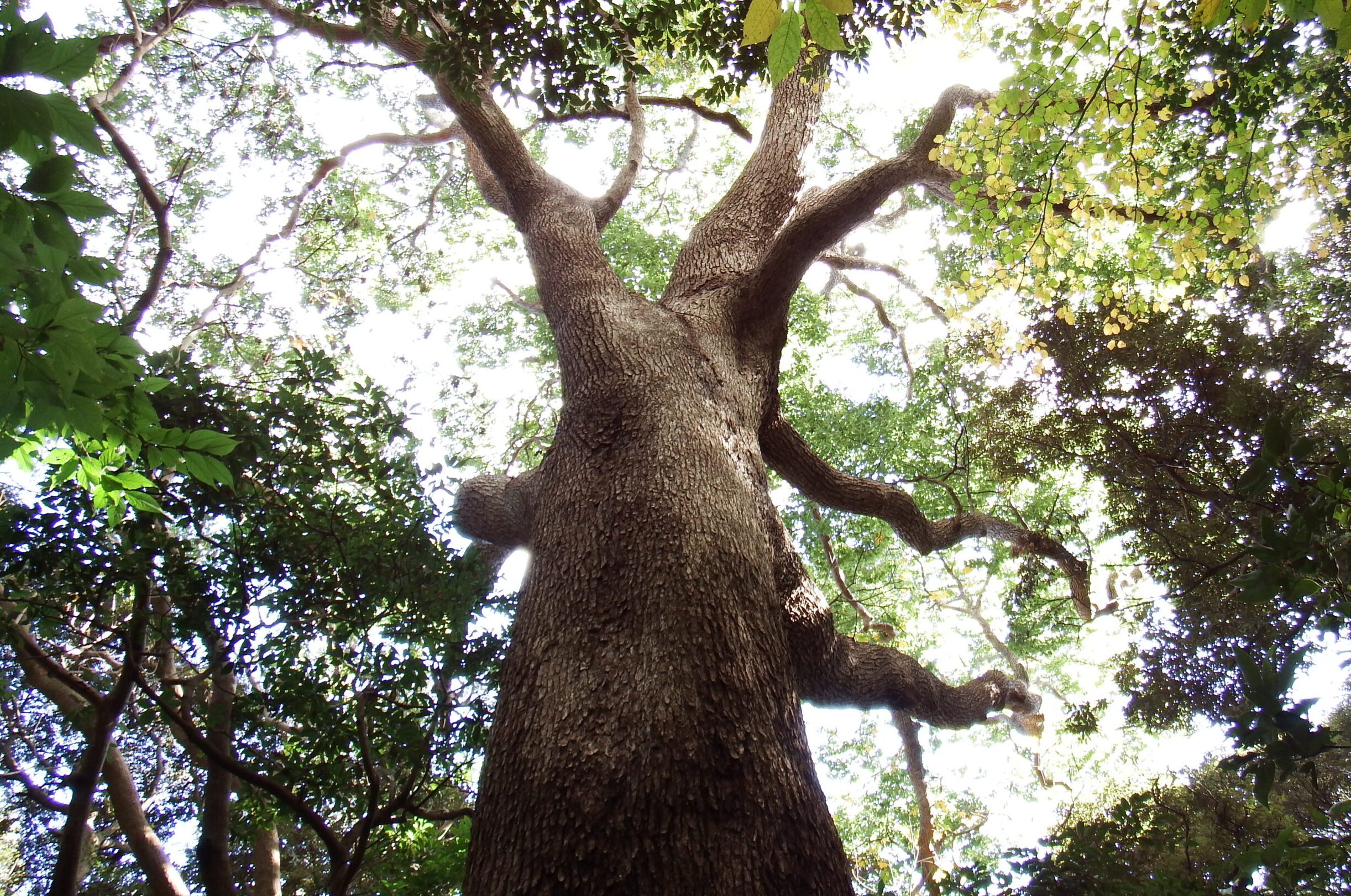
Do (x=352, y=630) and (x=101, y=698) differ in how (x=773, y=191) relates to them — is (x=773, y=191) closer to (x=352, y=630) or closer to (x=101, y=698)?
(x=352, y=630)

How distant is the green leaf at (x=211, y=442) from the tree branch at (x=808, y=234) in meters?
3.22

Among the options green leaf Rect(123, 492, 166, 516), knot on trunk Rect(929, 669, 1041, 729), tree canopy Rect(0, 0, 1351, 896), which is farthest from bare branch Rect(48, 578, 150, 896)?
knot on trunk Rect(929, 669, 1041, 729)

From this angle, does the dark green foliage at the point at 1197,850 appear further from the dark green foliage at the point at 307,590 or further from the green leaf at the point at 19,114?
the green leaf at the point at 19,114

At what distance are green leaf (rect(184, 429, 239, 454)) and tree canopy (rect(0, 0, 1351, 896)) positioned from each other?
0.01m

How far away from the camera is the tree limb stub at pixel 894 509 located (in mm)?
4781

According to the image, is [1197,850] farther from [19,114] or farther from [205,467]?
[19,114]

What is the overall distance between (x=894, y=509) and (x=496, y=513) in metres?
2.90

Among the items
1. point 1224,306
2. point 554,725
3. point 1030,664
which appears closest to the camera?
point 554,725

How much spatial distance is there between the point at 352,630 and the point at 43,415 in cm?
232

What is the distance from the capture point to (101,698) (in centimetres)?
289

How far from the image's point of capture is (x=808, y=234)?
4.09 meters

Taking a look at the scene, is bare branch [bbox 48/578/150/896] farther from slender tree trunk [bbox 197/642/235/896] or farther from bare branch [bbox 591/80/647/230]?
bare branch [bbox 591/80/647/230]

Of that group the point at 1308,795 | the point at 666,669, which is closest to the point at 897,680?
the point at 666,669

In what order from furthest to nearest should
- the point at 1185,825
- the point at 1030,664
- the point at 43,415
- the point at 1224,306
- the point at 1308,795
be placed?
the point at 1030,664
the point at 1308,795
the point at 1224,306
the point at 1185,825
the point at 43,415
